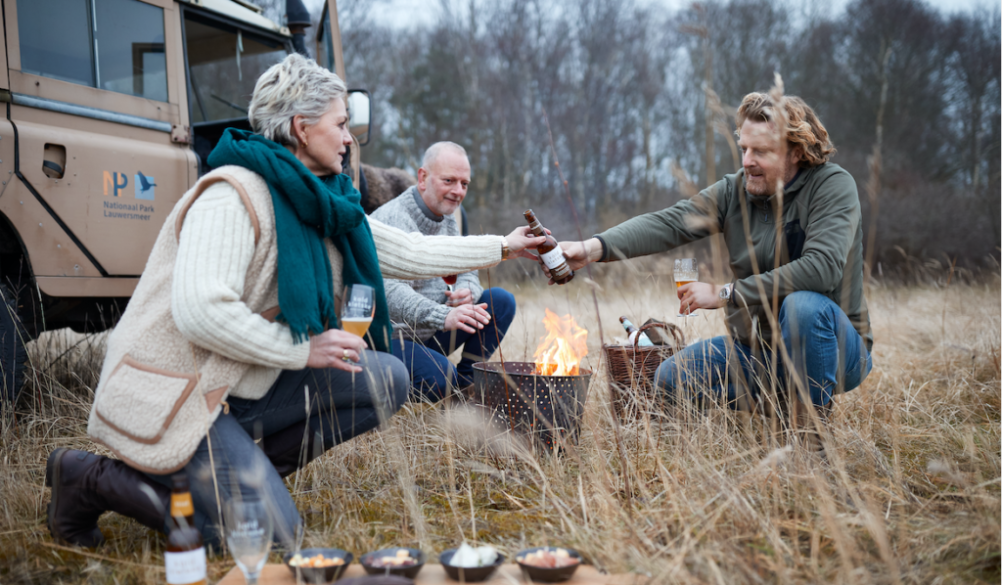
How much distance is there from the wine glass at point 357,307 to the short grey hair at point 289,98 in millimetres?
578

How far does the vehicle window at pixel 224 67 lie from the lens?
14.1 feet

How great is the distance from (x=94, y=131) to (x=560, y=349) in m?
2.64

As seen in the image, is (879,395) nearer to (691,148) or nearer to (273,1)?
(273,1)

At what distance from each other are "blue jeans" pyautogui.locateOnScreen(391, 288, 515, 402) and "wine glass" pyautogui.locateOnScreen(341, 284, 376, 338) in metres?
0.98

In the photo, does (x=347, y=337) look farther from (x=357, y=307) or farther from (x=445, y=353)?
(x=445, y=353)

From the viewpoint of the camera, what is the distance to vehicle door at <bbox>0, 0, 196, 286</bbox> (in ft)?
10.4

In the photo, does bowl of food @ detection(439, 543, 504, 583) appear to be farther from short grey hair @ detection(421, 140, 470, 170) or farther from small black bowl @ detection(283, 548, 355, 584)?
short grey hair @ detection(421, 140, 470, 170)

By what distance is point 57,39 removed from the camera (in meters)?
3.38

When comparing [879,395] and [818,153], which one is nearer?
[818,153]

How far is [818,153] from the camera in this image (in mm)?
2939

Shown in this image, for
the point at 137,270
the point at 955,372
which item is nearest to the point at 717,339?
the point at 955,372

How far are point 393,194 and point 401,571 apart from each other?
4.28 metres

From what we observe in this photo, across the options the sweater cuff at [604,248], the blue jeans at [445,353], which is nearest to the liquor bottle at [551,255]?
the sweater cuff at [604,248]

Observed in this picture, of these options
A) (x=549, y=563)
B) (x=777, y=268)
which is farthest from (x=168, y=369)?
(x=777, y=268)
